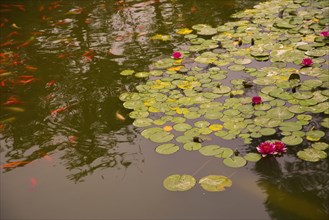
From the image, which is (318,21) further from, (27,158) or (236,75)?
(27,158)

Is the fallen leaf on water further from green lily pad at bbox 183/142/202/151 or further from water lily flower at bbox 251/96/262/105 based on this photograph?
water lily flower at bbox 251/96/262/105

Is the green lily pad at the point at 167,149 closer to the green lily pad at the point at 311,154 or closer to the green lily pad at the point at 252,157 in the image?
the green lily pad at the point at 252,157

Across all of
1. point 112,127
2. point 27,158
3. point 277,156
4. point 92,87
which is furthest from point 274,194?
point 92,87

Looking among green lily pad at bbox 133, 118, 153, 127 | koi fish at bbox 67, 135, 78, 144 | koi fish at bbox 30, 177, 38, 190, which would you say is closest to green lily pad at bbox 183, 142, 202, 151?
green lily pad at bbox 133, 118, 153, 127

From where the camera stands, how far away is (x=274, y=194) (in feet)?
7.06

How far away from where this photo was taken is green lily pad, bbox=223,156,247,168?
2.33 metres

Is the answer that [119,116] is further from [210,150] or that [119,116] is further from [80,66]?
[80,66]

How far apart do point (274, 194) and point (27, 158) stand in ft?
5.28

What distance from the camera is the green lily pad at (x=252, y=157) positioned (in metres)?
2.35

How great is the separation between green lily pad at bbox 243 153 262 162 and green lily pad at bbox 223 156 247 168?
1.2 inches

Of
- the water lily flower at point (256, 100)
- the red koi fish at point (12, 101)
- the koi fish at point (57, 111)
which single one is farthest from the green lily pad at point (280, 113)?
the red koi fish at point (12, 101)

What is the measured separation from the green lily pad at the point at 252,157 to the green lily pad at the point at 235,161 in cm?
3

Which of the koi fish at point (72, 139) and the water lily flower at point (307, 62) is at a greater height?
the water lily flower at point (307, 62)

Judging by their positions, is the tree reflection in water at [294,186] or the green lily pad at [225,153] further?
the green lily pad at [225,153]
